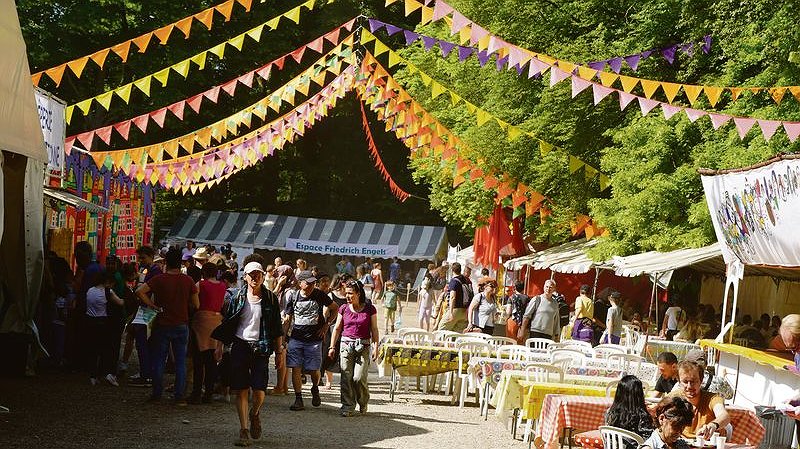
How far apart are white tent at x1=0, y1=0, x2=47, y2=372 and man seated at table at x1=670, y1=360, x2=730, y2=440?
529 cm

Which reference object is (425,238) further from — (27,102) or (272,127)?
(27,102)

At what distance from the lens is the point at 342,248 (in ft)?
154

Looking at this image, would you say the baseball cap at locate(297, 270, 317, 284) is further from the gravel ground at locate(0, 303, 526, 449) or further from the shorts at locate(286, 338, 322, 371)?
the gravel ground at locate(0, 303, 526, 449)

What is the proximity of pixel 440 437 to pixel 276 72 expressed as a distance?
110ft

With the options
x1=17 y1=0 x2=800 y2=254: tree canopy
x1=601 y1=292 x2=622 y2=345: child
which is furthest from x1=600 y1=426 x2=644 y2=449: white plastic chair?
x1=601 y1=292 x2=622 y2=345: child

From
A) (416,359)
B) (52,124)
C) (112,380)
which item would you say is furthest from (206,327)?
(52,124)

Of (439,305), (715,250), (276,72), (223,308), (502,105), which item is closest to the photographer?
(223,308)

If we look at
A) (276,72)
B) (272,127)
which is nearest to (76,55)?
(276,72)

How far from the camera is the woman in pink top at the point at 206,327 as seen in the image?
1352cm

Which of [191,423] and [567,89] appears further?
[567,89]

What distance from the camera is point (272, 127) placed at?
24062 mm

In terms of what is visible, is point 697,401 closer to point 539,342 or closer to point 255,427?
point 255,427

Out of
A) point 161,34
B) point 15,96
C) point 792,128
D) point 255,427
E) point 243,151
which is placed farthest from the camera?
point 243,151

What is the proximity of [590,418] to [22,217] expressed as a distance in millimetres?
5231
